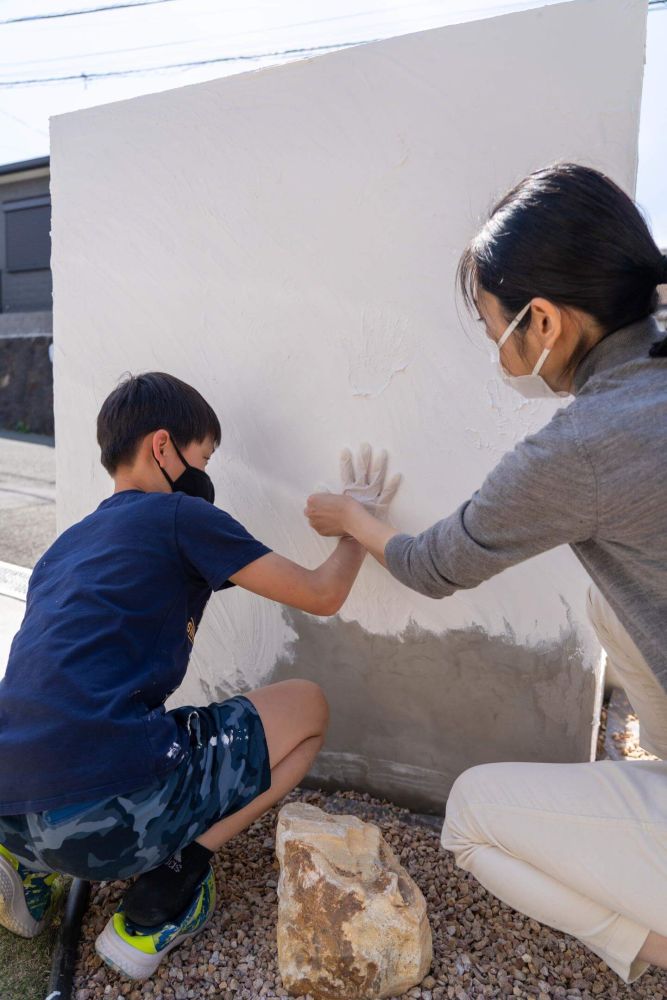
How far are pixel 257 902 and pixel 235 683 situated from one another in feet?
2.22

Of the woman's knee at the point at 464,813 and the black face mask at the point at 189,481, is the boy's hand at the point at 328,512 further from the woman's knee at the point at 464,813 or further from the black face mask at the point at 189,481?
the woman's knee at the point at 464,813

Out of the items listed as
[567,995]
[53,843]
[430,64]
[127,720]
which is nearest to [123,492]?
[127,720]

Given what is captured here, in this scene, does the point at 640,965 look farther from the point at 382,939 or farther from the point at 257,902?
the point at 257,902

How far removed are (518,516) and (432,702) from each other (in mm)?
902

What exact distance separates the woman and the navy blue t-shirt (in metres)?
0.50

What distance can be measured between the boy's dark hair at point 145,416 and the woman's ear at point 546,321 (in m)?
0.87

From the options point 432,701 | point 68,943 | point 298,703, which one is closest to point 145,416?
point 298,703

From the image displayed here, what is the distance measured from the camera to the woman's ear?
1.24m

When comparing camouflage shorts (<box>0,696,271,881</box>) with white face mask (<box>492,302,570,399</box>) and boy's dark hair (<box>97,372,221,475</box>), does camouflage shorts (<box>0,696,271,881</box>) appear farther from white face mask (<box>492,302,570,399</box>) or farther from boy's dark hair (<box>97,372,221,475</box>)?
white face mask (<box>492,302,570,399</box>)

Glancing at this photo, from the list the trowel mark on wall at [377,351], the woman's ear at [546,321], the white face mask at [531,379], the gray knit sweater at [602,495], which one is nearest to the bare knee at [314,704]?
the gray knit sweater at [602,495]

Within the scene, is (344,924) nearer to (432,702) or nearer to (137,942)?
(137,942)

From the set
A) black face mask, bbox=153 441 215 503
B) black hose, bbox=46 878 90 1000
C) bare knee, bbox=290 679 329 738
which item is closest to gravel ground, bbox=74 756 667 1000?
black hose, bbox=46 878 90 1000

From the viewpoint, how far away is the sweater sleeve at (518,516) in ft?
3.88

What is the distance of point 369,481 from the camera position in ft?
6.42
